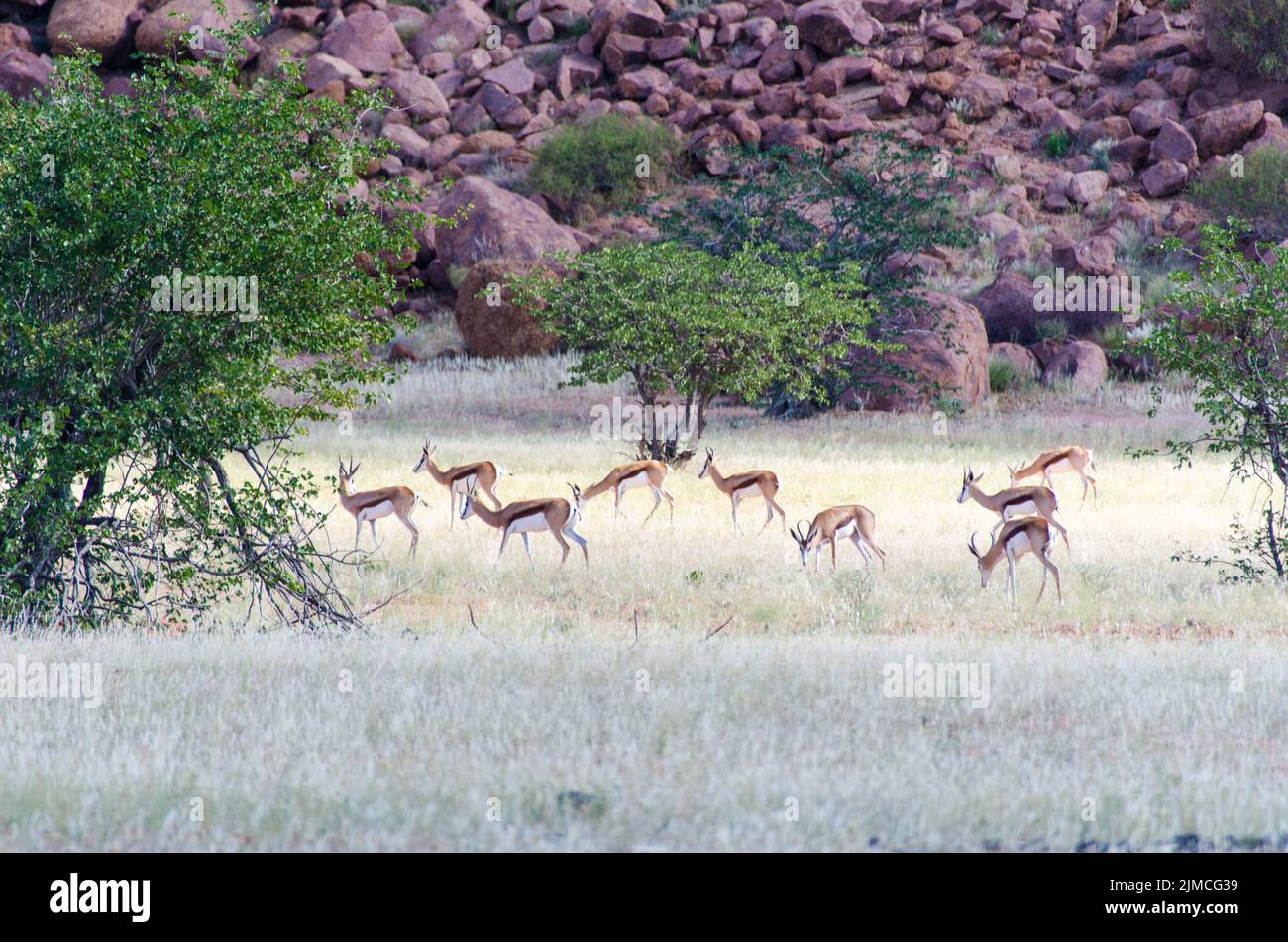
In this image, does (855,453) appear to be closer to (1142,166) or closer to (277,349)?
(277,349)

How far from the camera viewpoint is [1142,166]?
2067 inches

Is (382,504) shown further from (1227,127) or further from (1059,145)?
(1059,145)

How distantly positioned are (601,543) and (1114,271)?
28.9m

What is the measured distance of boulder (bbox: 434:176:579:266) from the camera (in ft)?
140

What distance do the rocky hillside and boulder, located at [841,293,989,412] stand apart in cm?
1191

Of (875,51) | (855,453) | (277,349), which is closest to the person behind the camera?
(277,349)

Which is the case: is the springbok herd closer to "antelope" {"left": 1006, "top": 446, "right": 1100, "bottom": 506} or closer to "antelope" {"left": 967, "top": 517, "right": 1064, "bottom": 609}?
Answer: "antelope" {"left": 967, "top": 517, "right": 1064, "bottom": 609}

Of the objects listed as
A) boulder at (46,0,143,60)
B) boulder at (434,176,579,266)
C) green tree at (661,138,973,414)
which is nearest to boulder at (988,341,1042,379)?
green tree at (661,138,973,414)

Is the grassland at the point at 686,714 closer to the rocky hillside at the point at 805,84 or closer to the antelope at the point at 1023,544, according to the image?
the antelope at the point at 1023,544

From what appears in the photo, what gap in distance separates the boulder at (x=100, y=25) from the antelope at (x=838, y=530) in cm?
5230

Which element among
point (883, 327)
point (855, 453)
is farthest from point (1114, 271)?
point (855, 453)

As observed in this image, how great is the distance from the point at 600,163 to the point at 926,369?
957 inches

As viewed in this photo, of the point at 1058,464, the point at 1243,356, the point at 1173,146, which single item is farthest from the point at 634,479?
the point at 1173,146

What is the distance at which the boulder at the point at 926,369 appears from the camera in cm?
3241
